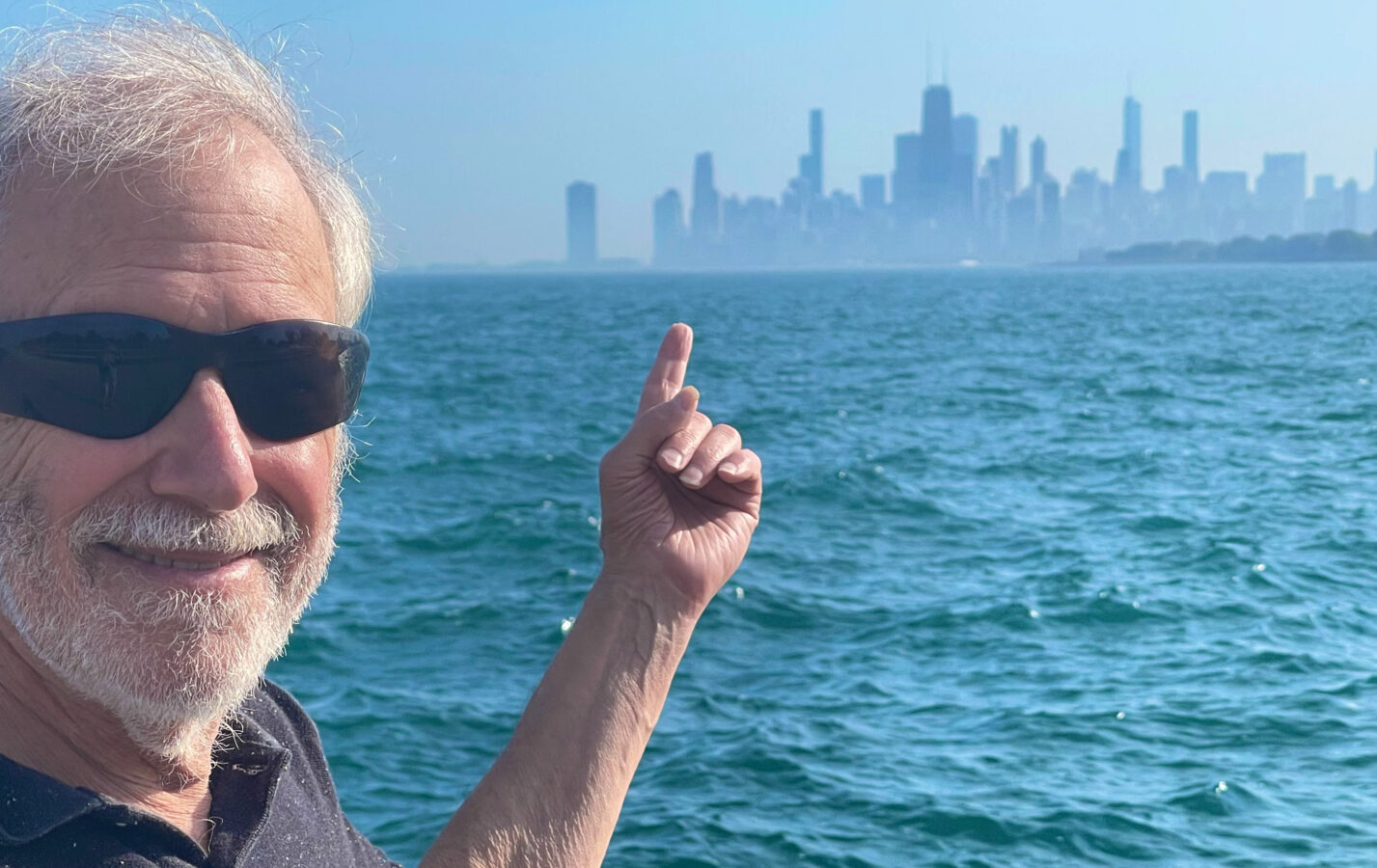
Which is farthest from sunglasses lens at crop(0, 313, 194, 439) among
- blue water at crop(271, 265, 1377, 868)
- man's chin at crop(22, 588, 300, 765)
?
blue water at crop(271, 265, 1377, 868)

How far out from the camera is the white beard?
151 centimetres

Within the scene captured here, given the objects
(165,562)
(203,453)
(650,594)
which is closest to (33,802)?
(165,562)

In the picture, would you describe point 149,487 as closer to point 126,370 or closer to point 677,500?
point 126,370

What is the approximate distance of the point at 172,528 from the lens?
5.01 feet

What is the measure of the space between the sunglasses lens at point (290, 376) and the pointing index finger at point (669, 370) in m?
0.48

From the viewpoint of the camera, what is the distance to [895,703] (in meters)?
9.57

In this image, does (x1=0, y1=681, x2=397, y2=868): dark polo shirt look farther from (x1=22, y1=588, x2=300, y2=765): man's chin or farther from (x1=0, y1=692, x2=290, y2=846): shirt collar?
(x1=22, y1=588, x2=300, y2=765): man's chin

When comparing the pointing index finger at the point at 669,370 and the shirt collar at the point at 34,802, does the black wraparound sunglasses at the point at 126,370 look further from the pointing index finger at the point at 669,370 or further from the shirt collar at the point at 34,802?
the pointing index finger at the point at 669,370

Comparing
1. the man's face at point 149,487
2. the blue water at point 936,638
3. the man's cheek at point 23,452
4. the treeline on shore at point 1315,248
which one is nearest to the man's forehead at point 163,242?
the man's face at point 149,487

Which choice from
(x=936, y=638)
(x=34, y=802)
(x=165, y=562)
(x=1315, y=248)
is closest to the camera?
(x=34, y=802)

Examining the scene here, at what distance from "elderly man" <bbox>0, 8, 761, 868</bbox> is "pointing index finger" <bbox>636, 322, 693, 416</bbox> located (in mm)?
195

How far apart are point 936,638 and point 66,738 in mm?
10017

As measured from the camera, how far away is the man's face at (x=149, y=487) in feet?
4.94

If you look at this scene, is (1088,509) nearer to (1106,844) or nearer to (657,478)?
(1106,844)
